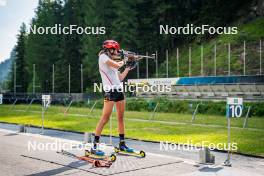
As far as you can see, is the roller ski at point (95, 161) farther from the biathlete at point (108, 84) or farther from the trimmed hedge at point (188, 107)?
the trimmed hedge at point (188, 107)

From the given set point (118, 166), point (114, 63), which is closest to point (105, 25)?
point (114, 63)

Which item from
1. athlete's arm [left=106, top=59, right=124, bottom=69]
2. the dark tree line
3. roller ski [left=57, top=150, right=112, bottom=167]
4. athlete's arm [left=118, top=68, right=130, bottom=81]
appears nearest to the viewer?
roller ski [left=57, top=150, right=112, bottom=167]

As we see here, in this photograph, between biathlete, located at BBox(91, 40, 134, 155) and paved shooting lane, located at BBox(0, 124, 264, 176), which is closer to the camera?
paved shooting lane, located at BBox(0, 124, 264, 176)

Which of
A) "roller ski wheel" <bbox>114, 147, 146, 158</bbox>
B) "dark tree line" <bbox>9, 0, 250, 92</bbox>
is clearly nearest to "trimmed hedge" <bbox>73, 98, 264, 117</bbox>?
"roller ski wheel" <bbox>114, 147, 146, 158</bbox>

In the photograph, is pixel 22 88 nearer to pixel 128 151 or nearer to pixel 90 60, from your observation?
pixel 90 60

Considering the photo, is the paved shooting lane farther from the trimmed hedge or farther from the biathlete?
the trimmed hedge

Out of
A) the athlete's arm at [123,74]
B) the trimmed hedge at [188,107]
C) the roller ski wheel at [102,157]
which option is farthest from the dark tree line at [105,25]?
the roller ski wheel at [102,157]

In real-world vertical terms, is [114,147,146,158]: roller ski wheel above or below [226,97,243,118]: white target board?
below

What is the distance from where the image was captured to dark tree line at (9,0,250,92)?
69688 millimetres

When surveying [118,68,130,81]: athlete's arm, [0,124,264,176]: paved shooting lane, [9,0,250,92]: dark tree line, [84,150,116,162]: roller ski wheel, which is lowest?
[0,124,264,176]: paved shooting lane

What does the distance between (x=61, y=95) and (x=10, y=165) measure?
161ft

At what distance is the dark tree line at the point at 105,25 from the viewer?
6969 cm

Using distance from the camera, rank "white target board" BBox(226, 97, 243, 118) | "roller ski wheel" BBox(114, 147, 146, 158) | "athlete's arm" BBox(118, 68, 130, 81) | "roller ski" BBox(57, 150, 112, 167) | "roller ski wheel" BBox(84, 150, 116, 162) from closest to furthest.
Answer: "roller ski" BBox(57, 150, 112, 167), "roller ski wheel" BBox(84, 150, 116, 162), "athlete's arm" BBox(118, 68, 130, 81), "roller ski wheel" BBox(114, 147, 146, 158), "white target board" BBox(226, 97, 243, 118)

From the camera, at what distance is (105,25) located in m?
72.1
